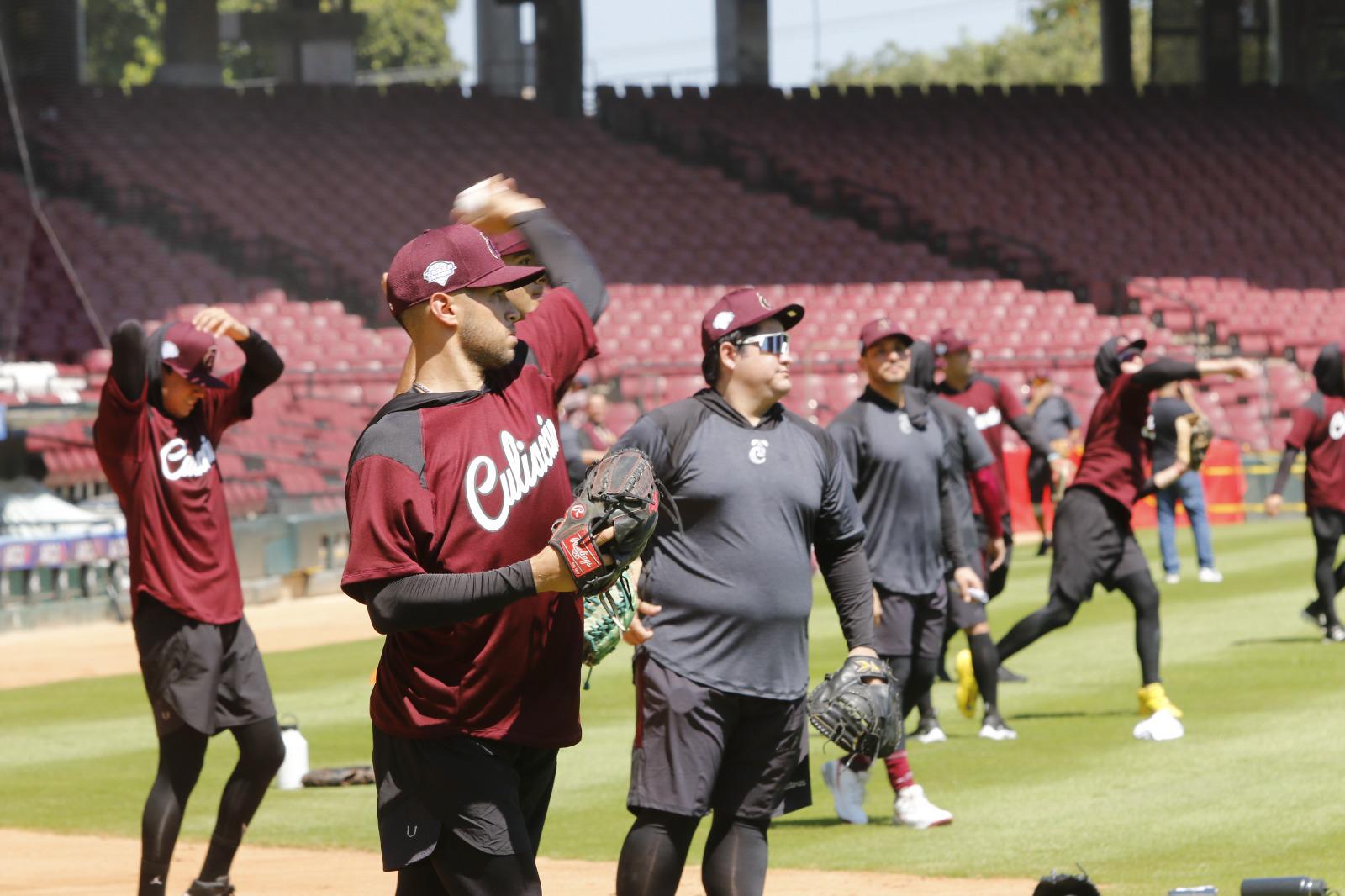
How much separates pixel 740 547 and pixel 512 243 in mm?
1279

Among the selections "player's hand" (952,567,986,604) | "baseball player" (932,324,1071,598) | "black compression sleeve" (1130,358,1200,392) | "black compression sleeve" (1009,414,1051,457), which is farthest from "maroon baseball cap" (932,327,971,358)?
"player's hand" (952,567,986,604)

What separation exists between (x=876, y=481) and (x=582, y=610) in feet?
14.1

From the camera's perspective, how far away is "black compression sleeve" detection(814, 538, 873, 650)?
19.0 feet

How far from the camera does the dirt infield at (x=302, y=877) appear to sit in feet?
23.9

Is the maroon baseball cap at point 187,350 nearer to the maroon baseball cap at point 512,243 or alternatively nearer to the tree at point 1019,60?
the maroon baseball cap at point 512,243

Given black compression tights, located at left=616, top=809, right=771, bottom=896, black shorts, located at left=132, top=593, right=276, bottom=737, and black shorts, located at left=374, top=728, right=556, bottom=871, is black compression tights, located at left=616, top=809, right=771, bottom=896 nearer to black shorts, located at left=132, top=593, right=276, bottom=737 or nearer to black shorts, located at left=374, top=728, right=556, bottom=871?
black shorts, located at left=374, top=728, right=556, bottom=871

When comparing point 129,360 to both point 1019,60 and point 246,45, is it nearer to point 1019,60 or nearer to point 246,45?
point 246,45

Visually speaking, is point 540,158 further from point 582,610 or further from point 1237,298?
point 582,610

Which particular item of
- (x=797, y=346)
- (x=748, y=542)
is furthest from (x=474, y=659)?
(x=797, y=346)

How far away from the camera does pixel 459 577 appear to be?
400 centimetres

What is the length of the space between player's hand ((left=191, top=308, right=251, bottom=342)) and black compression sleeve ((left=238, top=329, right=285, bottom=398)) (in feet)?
0.23

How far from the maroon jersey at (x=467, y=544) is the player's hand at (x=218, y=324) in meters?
2.56

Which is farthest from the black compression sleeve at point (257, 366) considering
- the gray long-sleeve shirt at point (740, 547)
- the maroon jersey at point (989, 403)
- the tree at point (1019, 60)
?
the tree at point (1019, 60)

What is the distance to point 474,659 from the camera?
4.21 meters
